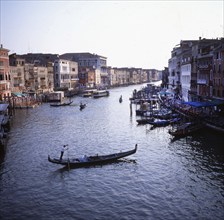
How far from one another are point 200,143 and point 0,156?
25101mm

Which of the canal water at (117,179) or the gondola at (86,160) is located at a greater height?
the gondola at (86,160)

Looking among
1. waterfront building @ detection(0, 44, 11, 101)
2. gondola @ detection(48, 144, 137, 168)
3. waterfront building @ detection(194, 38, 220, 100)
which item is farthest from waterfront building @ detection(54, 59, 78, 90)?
gondola @ detection(48, 144, 137, 168)

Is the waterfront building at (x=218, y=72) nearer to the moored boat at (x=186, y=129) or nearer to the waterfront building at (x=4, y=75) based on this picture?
the moored boat at (x=186, y=129)

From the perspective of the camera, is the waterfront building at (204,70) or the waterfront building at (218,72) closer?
the waterfront building at (218,72)

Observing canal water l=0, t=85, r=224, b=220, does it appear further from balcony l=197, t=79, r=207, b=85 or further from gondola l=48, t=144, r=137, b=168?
balcony l=197, t=79, r=207, b=85

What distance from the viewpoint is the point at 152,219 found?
22328 millimetres

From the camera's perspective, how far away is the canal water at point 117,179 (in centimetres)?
2372

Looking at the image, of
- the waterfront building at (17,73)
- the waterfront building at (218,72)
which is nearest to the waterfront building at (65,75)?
the waterfront building at (17,73)

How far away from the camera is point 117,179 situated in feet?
97.0

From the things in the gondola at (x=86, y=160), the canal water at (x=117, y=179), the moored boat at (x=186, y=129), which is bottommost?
the canal water at (x=117, y=179)

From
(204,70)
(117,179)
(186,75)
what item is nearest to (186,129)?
(204,70)

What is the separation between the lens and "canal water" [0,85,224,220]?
23719 millimetres

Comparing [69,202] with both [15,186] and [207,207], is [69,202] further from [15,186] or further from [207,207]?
[207,207]

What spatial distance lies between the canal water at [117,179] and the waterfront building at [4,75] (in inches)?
1331
